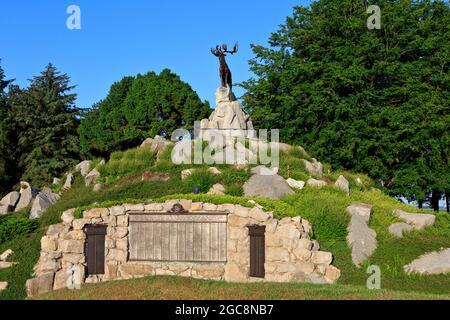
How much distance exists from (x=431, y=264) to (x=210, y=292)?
6998mm

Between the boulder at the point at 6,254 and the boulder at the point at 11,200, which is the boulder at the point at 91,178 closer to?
the boulder at the point at 11,200

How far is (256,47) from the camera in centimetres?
3139

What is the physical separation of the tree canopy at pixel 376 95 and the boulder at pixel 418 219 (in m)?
8.73

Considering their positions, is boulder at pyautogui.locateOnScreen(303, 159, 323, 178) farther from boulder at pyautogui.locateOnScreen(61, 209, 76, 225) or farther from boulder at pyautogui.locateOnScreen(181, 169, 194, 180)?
boulder at pyautogui.locateOnScreen(61, 209, 76, 225)

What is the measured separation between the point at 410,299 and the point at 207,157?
1144 centimetres

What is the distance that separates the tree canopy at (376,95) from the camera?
25.6 meters

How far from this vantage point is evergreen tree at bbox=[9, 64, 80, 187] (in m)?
37.6

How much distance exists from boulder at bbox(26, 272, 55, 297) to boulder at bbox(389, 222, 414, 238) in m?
10.3

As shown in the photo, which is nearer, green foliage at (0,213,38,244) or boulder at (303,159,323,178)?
green foliage at (0,213,38,244)

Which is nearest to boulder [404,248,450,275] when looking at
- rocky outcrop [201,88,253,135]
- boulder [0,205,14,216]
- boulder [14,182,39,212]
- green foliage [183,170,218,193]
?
green foliage [183,170,218,193]

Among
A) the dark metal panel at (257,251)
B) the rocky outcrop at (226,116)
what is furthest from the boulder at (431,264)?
the rocky outcrop at (226,116)

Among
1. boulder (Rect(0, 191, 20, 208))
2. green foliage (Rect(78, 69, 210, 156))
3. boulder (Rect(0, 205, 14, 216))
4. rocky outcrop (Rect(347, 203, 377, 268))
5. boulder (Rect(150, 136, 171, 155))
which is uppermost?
green foliage (Rect(78, 69, 210, 156))

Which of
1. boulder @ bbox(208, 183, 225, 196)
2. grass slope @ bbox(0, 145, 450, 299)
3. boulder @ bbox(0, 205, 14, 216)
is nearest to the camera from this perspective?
grass slope @ bbox(0, 145, 450, 299)
